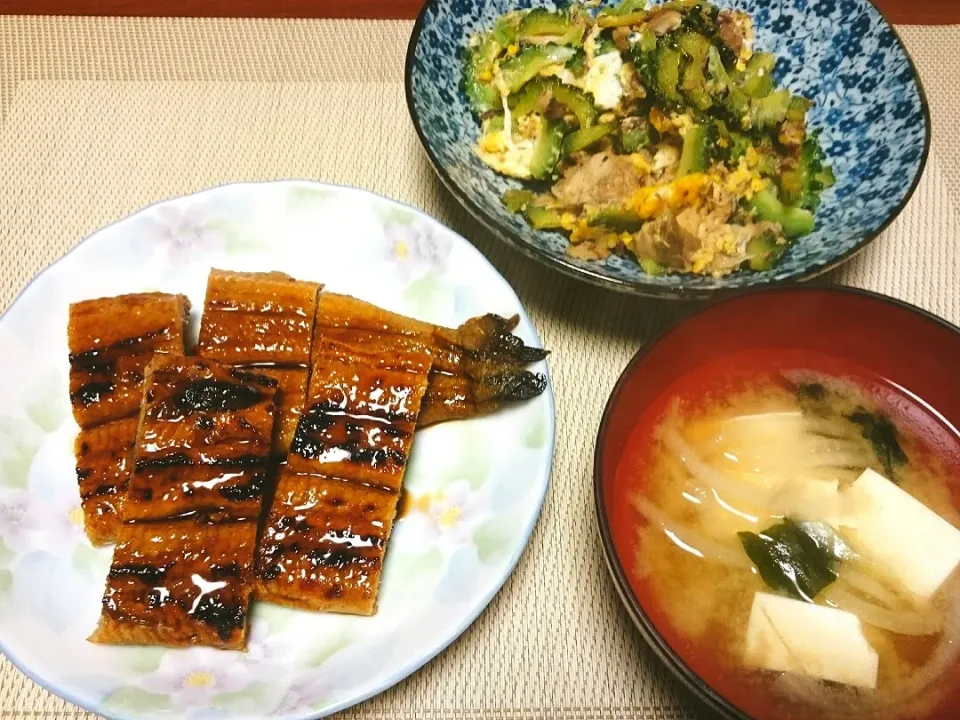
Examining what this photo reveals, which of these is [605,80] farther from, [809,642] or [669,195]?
[809,642]

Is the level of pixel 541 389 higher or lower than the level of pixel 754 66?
lower

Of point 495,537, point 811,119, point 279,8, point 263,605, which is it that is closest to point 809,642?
point 495,537

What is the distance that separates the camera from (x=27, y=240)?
2008 millimetres

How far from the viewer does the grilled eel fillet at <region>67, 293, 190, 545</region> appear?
1.52 meters

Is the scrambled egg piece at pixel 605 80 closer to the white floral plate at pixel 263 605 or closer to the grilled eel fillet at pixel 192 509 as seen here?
the white floral plate at pixel 263 605

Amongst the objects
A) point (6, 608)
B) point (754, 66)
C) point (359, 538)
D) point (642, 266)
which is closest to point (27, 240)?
point (6, 608)

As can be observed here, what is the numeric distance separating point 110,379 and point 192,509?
39cm

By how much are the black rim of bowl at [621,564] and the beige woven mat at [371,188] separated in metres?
0.30

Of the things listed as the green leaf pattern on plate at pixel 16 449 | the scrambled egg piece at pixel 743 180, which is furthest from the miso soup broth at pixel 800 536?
the green leaf pattern on plate at pixel 16 449

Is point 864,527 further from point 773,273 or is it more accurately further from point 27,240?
point 27,240

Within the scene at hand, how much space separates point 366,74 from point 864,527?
6.20 feet

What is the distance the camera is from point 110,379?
161 centimetres

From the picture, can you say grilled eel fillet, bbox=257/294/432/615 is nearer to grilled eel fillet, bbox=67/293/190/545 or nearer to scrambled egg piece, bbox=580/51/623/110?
grilled eel fillet, bbox=67/293/190/545

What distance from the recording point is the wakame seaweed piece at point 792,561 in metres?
1.34
